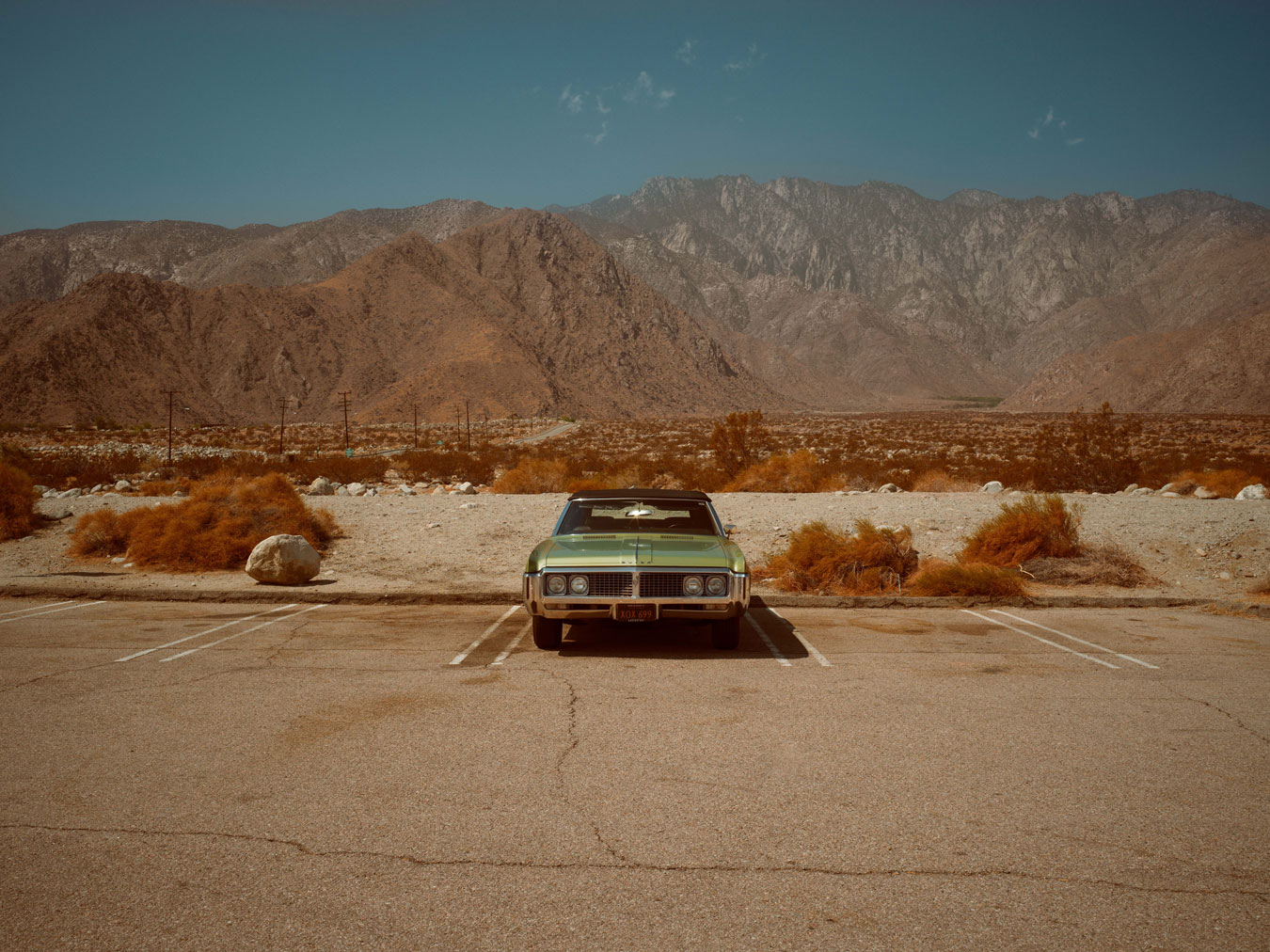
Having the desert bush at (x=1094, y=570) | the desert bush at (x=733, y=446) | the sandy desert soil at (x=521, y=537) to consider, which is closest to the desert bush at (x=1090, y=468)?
the sandy desert soil at (x=521, y=537)

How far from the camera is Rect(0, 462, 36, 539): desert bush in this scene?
16133mm

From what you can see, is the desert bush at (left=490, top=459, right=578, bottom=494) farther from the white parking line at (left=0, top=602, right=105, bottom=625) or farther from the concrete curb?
the white parking line at (left=0, top=602, right=105, bottom=625)

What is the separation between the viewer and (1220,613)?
1065 centimetres

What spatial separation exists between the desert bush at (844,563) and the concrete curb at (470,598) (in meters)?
0.80

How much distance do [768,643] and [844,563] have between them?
405 centimetres

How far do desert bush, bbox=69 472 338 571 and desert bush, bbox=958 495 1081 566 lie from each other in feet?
37.4

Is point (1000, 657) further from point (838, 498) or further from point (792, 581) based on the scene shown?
point (838, 498)

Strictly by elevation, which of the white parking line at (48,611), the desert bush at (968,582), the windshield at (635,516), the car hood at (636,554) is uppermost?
the windshield at (635,516)

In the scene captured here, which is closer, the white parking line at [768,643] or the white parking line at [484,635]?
the white parking line at [768,643]

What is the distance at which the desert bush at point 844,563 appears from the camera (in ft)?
40.5

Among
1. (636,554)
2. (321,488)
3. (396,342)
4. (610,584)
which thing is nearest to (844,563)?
(636,554)

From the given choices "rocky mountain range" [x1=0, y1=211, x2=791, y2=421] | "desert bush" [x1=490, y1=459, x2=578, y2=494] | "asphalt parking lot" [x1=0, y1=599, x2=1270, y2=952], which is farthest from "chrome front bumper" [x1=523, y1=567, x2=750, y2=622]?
"rocky mountain range" [x1=0, y1=211, x2=791, y2=421]

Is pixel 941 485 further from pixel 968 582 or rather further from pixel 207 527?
pixel 207 527

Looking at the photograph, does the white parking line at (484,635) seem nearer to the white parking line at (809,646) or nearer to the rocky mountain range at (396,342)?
the white parking line at (809,646)
